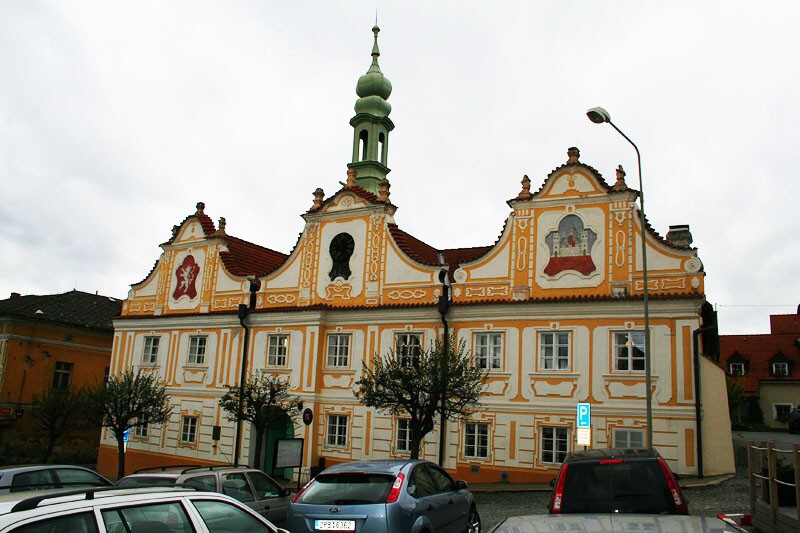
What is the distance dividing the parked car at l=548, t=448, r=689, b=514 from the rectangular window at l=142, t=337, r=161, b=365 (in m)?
27.3

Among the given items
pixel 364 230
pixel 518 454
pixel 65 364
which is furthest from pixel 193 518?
pixel 65 364

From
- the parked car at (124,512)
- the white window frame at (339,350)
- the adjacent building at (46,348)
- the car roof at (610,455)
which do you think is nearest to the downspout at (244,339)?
the white window frame at (339,350)

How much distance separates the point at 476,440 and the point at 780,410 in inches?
1522

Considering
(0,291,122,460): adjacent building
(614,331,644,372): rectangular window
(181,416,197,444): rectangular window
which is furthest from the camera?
(0,291,122,460): adjacent building

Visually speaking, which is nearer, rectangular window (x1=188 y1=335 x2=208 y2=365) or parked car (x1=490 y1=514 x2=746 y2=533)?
parked car (x1=490 y1=514 x2=746 y2=533)

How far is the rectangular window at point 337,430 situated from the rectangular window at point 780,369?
40.1m

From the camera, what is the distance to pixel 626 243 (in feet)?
74.1

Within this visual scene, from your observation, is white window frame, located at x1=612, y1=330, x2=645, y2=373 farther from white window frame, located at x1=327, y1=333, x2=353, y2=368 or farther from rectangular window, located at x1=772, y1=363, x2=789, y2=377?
rectangular window, located at x1=772, y1=363, x2=789, y2=377

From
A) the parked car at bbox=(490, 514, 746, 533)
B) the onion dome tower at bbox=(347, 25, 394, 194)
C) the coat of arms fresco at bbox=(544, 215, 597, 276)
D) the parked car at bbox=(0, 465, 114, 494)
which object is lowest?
the parked car at bbox=(0, 465, 114, 494)

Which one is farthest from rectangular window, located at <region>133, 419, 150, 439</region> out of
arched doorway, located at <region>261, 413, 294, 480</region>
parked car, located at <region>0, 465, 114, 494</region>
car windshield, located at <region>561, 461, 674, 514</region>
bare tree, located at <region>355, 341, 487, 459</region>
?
car windshield, located at <region>561, 461, 674, 514</region>

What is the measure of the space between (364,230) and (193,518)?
22038mm

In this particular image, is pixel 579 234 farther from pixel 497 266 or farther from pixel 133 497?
pixel 133 497

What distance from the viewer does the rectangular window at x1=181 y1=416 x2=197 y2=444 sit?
99.1 ft

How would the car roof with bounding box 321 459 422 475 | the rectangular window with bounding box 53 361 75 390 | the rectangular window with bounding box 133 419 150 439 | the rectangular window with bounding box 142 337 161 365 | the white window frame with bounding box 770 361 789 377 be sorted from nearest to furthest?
the car roof with bounding box 321 459 422 475 < the rectangular window with bounding box 133 419 150 439 < the rectangular window with bounding box 142 337 161 365 < the rectangular window with bounding box 53 361 75 390 < the white window frame with bounding box 770 361 789 377
